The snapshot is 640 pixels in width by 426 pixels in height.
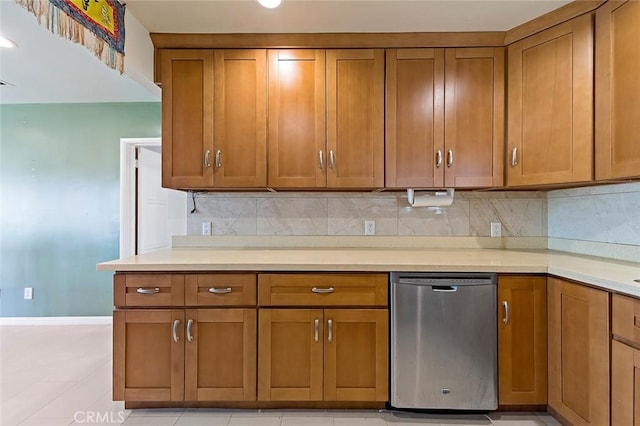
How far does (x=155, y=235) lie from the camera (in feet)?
12.5

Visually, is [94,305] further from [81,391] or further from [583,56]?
[583,56]

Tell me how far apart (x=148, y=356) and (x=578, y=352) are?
2.24 m

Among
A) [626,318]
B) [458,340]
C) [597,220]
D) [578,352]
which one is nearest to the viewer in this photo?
[626,318]

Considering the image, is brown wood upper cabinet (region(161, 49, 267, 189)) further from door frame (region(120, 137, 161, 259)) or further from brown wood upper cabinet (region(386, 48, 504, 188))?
door frame (region(120, 137, 161, 259))

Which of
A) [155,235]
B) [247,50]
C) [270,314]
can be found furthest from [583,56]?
[155,235]

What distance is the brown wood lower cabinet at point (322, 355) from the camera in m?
1.86

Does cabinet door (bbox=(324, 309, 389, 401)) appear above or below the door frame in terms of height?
below

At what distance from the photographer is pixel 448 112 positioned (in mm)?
2215

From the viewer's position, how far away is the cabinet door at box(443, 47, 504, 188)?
2205 mm

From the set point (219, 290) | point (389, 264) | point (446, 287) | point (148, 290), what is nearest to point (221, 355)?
point (219, 290)

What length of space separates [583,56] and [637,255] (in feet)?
3.80

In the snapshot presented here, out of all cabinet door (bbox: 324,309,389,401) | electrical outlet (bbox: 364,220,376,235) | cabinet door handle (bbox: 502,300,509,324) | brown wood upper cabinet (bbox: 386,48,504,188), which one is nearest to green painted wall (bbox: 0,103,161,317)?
electrical outlet (bbox: 364,220,376,235)

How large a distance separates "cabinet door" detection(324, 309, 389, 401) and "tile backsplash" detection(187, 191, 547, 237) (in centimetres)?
83
